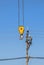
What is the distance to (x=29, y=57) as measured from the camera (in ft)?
85.8

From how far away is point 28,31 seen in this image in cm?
2461

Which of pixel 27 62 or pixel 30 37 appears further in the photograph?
pixel 27 62

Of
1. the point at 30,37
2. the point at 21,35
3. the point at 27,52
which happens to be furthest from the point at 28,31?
the point at 21,35

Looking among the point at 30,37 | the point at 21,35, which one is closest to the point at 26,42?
the point at 30,37

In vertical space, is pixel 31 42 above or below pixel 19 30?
below

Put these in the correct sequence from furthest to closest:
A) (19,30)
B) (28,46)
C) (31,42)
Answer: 1. (28,46)
2. (31,42)
3. (19,30)

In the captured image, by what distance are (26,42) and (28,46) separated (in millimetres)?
1338

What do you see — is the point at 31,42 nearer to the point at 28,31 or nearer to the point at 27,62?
the point at 28,31

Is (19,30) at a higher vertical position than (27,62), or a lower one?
higher

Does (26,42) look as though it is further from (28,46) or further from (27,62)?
(27,62)

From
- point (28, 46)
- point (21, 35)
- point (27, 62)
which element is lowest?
point (27, 62)

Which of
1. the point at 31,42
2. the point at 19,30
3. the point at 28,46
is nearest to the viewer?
the point at 19,30

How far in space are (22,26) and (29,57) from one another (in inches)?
297

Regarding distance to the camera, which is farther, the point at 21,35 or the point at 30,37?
the point at 30,37
